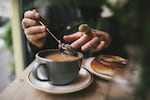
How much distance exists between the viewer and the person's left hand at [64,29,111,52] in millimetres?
766

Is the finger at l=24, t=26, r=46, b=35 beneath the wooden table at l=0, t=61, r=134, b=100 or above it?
above

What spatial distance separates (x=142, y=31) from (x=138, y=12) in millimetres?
29

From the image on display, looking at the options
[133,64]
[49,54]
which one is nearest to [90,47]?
[49,54]

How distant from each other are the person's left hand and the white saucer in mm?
135

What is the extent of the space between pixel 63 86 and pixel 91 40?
0.23m

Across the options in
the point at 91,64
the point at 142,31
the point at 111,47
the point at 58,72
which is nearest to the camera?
the point at 142,31

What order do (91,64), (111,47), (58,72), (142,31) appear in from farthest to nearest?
(111,47)
(91,64)
(58,72)
(142,31)

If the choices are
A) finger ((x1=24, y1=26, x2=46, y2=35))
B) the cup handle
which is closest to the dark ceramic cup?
the cup handle

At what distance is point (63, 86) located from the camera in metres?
0.60

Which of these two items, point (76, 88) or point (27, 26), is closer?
point (76, 88)

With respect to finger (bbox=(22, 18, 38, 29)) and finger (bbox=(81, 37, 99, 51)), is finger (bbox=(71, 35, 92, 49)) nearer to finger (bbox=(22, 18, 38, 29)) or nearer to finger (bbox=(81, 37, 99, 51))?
finger (bbox=(81, 37, 99, 51))

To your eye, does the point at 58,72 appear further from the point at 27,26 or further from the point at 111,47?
the point at 111,47

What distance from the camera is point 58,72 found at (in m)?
0.56

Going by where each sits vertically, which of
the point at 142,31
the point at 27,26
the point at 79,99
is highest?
the point at 142,31
